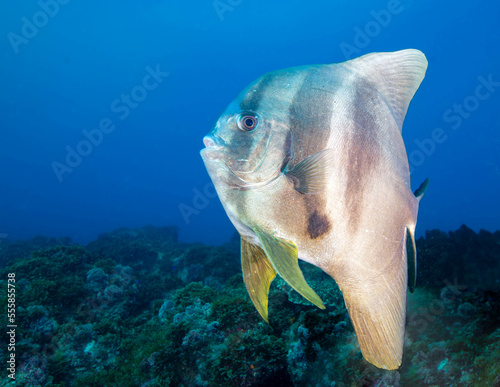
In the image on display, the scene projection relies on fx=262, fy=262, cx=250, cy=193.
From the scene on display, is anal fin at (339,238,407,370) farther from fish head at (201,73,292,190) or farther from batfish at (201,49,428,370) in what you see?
fish head at (201,73,292,190)

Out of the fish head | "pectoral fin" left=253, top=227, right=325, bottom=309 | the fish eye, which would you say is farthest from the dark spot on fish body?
the fish eye

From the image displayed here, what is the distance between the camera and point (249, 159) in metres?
1.16

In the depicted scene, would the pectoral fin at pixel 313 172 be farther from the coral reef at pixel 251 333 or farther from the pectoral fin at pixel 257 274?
Result: the coral reef at pixel 251 333

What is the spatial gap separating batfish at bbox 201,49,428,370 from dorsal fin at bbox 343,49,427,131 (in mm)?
145

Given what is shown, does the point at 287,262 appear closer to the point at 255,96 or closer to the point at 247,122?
the point at 247,122

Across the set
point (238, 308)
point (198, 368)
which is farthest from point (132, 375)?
point (238, 308)

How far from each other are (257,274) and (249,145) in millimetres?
664

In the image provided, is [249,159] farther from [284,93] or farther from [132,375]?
[132,375]

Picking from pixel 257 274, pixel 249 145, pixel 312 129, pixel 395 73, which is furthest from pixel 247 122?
pixel 395 73

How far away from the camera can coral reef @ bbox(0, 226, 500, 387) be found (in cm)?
270

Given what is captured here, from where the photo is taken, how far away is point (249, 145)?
1179 mm

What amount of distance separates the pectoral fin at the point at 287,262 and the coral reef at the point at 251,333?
2.26m

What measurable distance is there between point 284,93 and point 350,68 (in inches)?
16.9

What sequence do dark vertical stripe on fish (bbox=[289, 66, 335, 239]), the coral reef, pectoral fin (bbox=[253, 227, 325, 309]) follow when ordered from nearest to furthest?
pectoral fin (bbox=[253, 227, 325, 309]) < dark vertical stripe on fish (bbox=[289, 66, 335, 239]) < the coral reef
